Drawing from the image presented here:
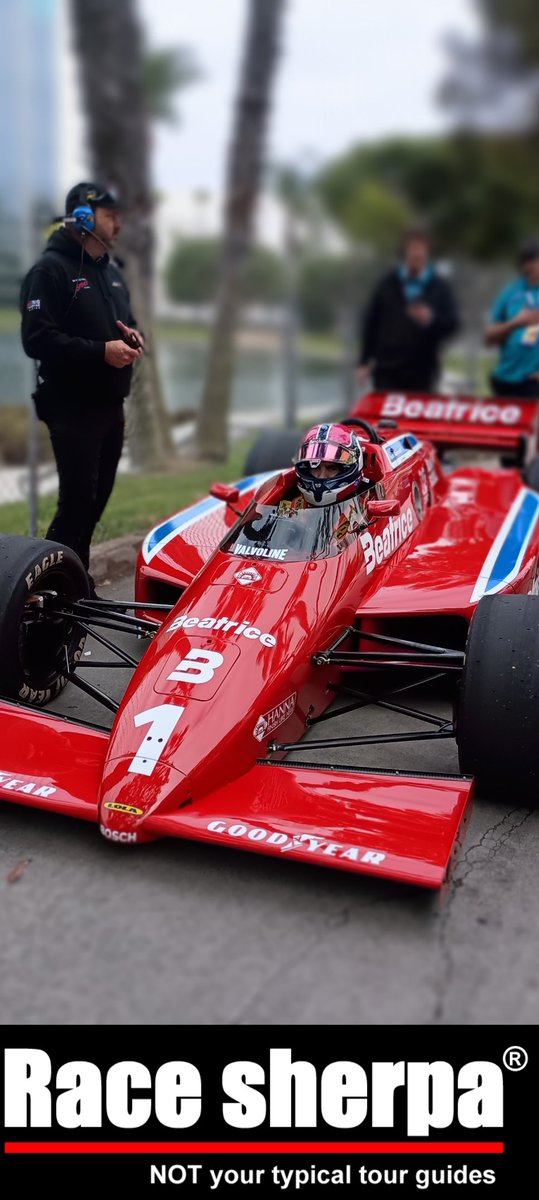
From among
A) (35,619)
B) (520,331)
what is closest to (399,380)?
(520,331)

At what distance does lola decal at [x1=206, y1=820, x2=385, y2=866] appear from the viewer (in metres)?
3.31

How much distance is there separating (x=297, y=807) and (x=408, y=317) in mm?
5965

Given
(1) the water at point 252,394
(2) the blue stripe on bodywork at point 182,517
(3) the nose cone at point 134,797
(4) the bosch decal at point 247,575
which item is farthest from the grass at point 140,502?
(3) the nose cone at point 134,797

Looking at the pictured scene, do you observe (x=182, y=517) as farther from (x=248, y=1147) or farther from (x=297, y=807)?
(x=248, y=1147)

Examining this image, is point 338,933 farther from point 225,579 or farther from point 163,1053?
point 225,579

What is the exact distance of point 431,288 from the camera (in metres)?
8.73

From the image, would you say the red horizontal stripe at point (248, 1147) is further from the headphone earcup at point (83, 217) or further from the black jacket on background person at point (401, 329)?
the black jacket on background person at point (401, 329)

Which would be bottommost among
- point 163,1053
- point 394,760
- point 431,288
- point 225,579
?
point 163,1053

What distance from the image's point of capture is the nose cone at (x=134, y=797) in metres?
3.53

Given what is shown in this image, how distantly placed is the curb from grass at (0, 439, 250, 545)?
0.10 metres

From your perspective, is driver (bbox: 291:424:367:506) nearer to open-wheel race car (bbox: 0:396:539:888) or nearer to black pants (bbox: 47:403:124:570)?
open-wheel race car (bbox: 0:396:539:888)

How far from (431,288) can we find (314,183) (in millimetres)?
3618

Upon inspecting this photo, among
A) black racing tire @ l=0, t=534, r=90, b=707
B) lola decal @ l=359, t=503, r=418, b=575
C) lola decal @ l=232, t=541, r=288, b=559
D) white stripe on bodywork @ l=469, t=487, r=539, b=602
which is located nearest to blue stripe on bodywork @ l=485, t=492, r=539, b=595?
white stripe on bodywork @ l=469, t=487, r=539, b=602

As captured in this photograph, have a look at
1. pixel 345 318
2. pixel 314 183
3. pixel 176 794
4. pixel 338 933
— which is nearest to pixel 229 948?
pixel 338 933
